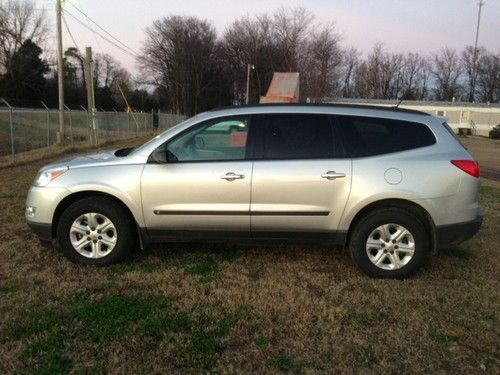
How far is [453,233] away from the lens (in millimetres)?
5082

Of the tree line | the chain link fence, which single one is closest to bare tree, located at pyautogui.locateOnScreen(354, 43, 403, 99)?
the tree line

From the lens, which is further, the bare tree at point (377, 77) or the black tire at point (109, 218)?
the bare tree at point (377, 77)

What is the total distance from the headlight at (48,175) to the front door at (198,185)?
889 mm

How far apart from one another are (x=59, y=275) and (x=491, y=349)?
147 inches

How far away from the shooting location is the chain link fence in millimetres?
20422

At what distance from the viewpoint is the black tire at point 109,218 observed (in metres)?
5.27

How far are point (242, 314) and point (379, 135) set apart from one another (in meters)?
2.22

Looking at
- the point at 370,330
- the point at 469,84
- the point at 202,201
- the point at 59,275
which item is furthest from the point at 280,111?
the point at 469,84

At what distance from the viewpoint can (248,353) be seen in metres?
3.60

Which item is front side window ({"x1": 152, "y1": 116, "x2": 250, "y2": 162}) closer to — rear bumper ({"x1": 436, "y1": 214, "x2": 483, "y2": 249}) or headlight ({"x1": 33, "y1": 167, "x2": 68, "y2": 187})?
headlight ({"x1": 33, "y1": 167, "x2": 68, "y2": 187})

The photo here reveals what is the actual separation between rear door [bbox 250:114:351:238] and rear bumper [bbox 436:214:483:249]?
963mm

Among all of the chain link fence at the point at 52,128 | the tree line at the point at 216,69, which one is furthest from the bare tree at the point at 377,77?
the chain link fence at the point at 52,128

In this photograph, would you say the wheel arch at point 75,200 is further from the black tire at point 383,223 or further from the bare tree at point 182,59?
the bare tree at point 182,59

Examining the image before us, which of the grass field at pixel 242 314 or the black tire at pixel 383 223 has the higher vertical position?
the black tire at pixel 383 223
